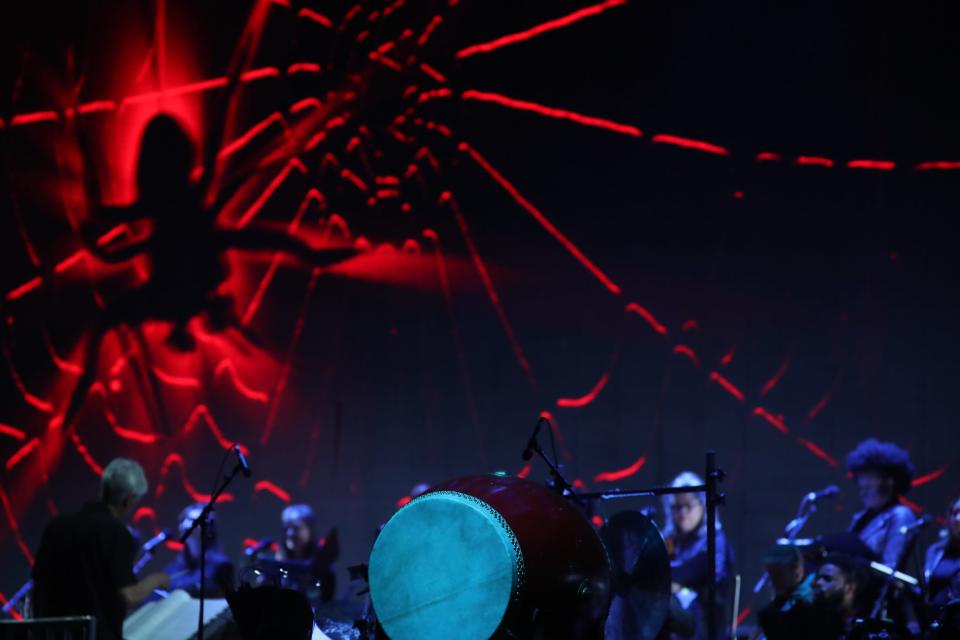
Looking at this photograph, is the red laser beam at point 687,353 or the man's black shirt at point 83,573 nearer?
the man's black shirt at point 83,573

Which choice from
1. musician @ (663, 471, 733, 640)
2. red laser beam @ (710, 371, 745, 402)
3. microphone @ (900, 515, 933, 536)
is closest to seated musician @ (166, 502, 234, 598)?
musician @ (663, 471, 733, 640)

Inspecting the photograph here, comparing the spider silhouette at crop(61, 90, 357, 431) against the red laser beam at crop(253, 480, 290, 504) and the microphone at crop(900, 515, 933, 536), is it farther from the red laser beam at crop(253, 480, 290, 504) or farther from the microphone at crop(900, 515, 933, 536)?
the microphone at crop(900, 515, 933, 536)

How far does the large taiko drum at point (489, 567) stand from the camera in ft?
9.71

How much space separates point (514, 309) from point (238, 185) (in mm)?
2361

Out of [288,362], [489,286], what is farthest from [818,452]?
[288,362]

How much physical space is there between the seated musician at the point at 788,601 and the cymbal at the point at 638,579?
933mm

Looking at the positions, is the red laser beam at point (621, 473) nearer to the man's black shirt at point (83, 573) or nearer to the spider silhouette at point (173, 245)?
the spider silhouette at point (173, 245)

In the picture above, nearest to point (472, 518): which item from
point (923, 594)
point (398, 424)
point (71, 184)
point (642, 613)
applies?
point (642, 613)

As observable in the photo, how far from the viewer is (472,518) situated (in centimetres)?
303

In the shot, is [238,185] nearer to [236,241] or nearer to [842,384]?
[236,241]

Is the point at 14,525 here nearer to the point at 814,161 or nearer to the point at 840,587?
the point at 840,587

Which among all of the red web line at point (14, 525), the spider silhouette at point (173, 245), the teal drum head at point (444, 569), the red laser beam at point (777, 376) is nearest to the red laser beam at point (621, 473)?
the red laser beam at point (777, 376)

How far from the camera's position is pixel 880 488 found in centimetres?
593

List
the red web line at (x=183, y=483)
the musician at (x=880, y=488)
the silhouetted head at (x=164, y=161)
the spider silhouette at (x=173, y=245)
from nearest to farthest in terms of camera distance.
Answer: the musician at (x=880, y=488), the red web line at (x=183, y=483), the spider silhouette at (x=173, y=245), the silhouetted head at (x=164, y=161)
